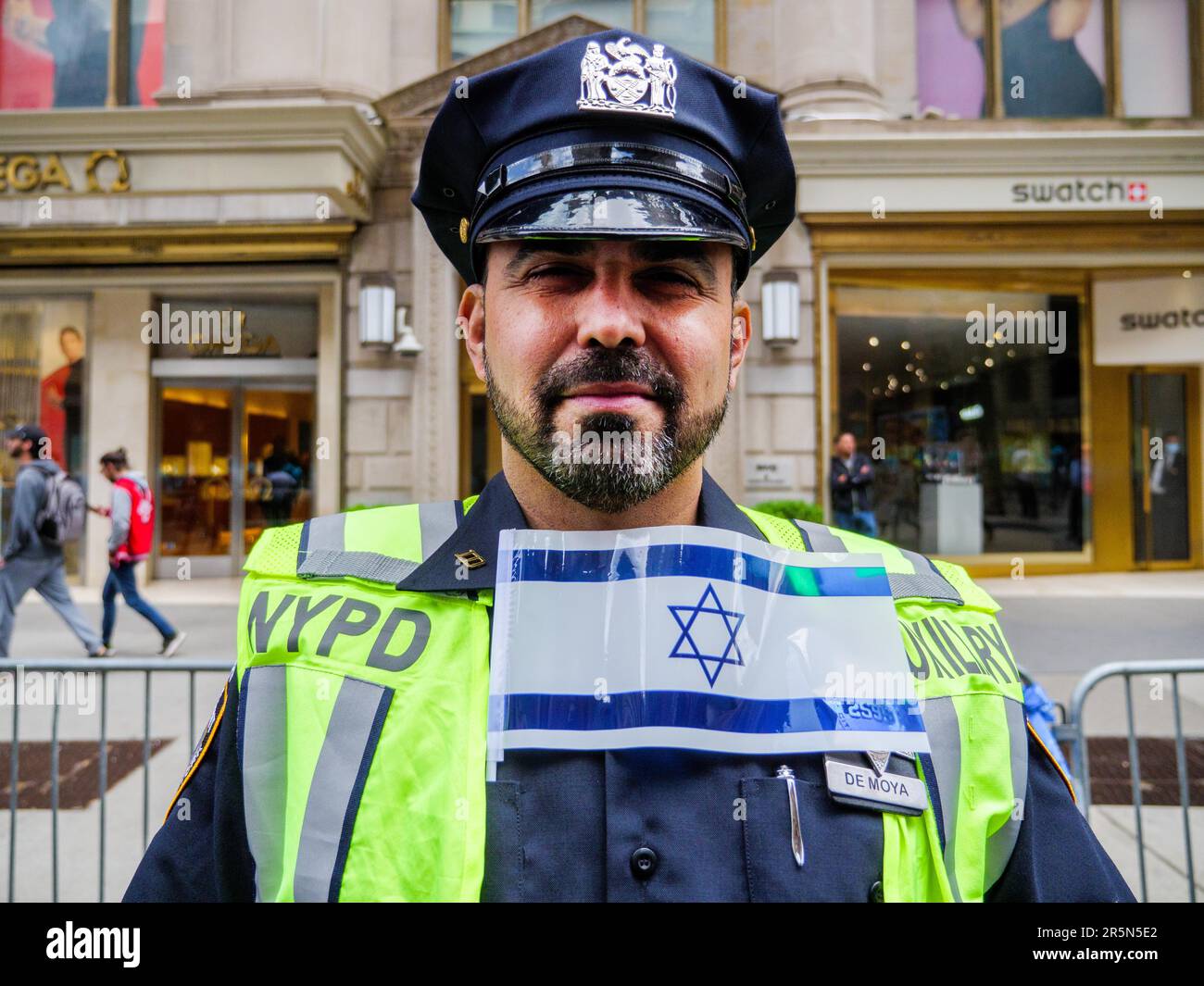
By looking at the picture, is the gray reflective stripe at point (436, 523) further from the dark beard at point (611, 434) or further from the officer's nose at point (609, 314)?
the officer's nose at point (609, 314)

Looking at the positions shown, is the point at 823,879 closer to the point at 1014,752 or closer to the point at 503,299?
the point at 1014,752

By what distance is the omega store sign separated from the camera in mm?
10445

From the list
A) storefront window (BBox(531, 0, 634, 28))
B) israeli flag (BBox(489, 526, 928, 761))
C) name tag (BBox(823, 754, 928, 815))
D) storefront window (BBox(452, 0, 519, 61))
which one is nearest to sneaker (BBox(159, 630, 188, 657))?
israeli flag (BBox(489, 526, 928, 761))

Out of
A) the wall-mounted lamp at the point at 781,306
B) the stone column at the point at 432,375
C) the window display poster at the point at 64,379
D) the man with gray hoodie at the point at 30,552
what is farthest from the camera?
the window display poster at the point at 64,379

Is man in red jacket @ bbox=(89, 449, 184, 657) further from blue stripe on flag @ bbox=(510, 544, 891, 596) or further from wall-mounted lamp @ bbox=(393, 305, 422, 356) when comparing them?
blue stripe on flag @ bbox=(510, 544, 891, 596)

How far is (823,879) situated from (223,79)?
10.7m

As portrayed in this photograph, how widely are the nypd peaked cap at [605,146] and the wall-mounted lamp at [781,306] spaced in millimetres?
7942

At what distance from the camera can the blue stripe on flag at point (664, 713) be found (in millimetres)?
1078

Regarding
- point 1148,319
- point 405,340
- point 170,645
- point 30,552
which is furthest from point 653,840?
point 1148,319

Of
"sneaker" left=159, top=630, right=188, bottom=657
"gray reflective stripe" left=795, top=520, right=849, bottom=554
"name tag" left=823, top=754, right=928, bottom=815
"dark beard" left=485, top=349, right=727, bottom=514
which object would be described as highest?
"dark beard" left=485, top=349, right=727, bottom=514

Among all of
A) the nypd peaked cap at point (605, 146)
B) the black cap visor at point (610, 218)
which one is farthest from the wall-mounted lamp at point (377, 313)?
the black cap visor at point (610, 218)

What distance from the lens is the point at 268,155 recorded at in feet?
27.3

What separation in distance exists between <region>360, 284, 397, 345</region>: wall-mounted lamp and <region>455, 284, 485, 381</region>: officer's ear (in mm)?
8237

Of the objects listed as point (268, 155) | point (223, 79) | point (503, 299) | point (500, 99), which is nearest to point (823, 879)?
point (503, 299)
